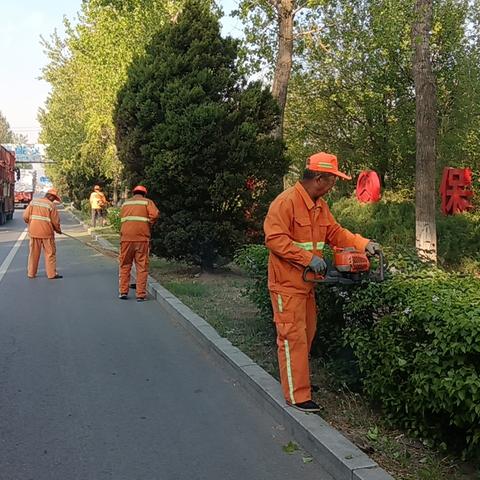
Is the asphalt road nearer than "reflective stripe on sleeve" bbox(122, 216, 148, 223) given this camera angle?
Yes

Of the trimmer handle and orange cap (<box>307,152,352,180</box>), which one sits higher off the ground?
orange cap (<box>307,152,352,180</box>)

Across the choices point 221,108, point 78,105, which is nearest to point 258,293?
point 221,108

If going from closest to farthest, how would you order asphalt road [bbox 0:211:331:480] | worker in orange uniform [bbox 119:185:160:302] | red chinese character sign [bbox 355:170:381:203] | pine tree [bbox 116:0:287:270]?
1. asphalt road [bbox 0:211:331:480]
2. worker in orange uniform [bbox 119:185:160:302]
3. pine tree [bbox 116:0:287:270]
4. red chinese character sign [bbox 355:170:381:203]

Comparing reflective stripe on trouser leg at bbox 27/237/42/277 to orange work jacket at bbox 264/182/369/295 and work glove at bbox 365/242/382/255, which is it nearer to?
orange work jacket at bbox 264/182/369/295

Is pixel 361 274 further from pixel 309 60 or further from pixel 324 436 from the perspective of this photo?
pixel 309 60

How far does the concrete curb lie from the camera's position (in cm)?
353

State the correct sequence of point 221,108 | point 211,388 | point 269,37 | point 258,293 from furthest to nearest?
point 269,37 → point 221,108 → point 258,293 → point 211,388

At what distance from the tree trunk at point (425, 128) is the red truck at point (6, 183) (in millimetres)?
23750

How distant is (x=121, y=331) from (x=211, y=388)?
250 centimetres

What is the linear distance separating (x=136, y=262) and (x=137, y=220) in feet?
2.14

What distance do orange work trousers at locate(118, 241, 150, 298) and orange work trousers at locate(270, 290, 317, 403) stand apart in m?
5.45

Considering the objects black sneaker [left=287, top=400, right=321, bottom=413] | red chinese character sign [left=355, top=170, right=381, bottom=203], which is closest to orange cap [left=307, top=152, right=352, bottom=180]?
black sneaker [left=287, top=400, right=321, bottom=413]

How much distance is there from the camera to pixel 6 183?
31109 millimetres

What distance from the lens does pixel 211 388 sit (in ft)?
17.8
